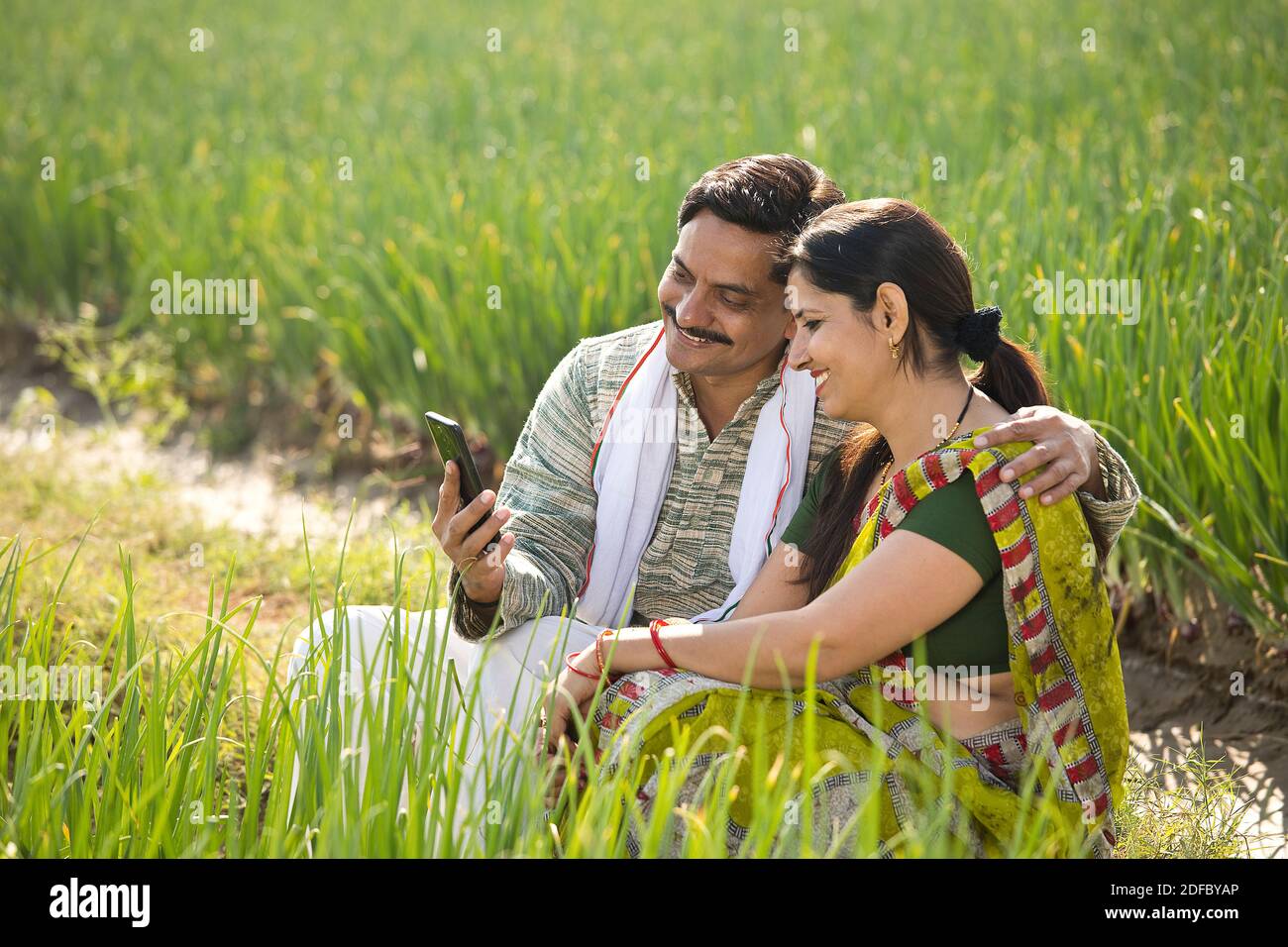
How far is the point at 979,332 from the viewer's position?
2.07 meters

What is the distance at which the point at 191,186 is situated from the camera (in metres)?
5.79

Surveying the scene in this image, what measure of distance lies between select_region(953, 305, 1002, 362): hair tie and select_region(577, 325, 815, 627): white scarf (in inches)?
17.5

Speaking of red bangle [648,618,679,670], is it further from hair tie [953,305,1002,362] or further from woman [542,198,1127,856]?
hair tie [953,305,1002,362]

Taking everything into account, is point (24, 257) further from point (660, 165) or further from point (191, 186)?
point (660, 165)

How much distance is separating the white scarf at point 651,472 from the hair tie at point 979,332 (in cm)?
44

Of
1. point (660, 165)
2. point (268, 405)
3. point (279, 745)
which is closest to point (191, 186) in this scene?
point (268, 405)

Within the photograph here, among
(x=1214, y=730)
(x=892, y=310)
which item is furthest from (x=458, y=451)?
(x=1214, y=730)

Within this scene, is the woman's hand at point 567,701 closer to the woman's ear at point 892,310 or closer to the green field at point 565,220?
the green field at point 565,220

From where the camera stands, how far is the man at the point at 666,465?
2346 mm

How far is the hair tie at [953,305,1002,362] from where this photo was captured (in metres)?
2.06

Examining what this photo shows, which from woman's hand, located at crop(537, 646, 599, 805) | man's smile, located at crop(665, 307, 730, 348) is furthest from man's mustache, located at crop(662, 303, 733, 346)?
woman's hand, located at crop(537, 646, 599, 805)

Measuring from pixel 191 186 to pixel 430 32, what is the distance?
4.34 metres
